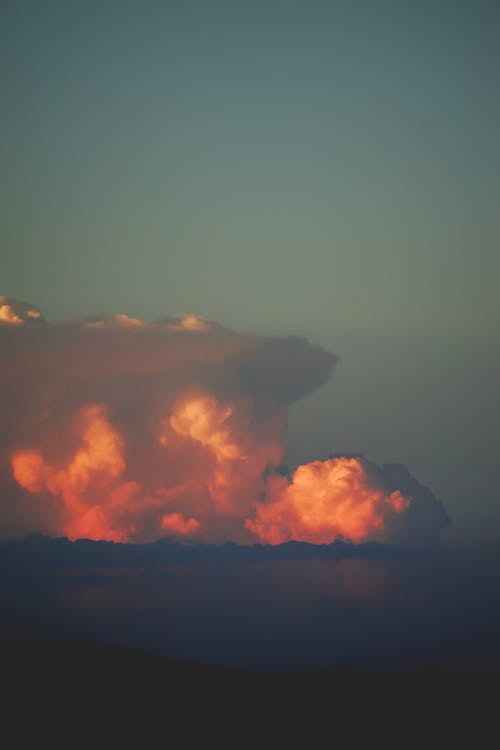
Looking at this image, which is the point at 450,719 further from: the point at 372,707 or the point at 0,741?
the point at 0,741

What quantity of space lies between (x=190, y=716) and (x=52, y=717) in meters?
33.0

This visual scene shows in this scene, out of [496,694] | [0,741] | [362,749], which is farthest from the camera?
[496,694]

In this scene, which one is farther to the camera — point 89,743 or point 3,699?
point 3,699

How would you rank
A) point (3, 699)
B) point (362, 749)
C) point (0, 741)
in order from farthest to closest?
1. point (3, 699)
2. point (362, 749)
3. point (0, 741)

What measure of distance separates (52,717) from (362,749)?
6785cm

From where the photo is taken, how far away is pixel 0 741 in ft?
468

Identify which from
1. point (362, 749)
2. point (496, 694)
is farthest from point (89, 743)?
point (496, 694)

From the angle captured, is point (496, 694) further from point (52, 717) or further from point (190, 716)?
point (52, 717)

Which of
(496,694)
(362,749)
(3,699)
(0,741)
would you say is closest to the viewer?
(0,741)

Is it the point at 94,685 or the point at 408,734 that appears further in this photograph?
the point at 94,685

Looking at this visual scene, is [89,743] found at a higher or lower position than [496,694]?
lower

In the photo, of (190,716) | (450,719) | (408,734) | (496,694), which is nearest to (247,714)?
(190,716)

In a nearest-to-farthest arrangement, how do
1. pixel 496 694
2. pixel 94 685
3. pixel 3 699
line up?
pixel 3 699, pixel 94 685, pixel 496 694

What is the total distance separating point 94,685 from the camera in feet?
614
